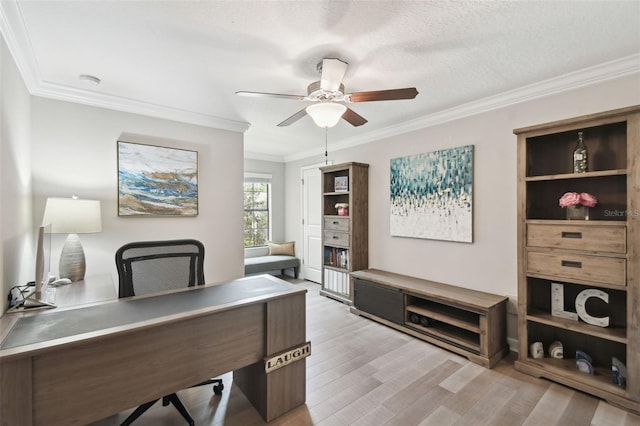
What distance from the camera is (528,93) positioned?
265cm

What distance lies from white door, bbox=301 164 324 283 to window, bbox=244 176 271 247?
90 cm

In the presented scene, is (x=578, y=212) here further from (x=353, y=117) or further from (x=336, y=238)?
(x=336, y=238)

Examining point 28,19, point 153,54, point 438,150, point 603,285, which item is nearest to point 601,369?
point 603,285

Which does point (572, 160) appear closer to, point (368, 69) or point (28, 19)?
point (368, 69)

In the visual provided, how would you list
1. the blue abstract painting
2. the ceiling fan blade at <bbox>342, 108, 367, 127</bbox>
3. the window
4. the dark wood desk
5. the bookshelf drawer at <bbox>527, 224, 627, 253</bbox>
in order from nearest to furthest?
1. the dark wood desk
2. the bookshelf drawer at <bbox>527, 224, 627, 253</bbox>
3. the ceiling fan blade at <bbox>342, 108, 367, 127</bbox>
4. the blue abstract painting
5. the window

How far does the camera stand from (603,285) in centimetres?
204

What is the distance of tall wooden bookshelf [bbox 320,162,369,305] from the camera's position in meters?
4.09

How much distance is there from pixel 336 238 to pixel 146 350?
3.20m

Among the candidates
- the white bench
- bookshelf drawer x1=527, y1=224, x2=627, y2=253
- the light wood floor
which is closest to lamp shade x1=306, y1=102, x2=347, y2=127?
bookshelf drawer x1=527, y1=224, x2=627, y2=253

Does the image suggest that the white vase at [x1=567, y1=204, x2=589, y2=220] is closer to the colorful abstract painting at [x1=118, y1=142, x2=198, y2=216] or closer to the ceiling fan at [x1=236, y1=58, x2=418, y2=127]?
the ceiling fan at [x1=236, y1=58, x2=418, y2=127]

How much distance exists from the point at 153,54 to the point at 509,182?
3.33 metres

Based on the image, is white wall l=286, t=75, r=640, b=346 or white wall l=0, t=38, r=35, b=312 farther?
white wall l=286, t=75, r=640, b=346

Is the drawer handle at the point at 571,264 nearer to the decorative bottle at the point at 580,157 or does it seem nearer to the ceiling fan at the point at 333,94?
the decorative bottle at the point at 580,157

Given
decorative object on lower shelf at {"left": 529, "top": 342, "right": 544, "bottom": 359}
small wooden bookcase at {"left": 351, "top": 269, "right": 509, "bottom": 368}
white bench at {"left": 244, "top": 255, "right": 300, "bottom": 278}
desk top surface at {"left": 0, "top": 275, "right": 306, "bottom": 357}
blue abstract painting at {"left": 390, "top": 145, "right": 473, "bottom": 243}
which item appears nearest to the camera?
desk top surface at {"left": 0, "top": 275, "right": 306, "bottom": 357}
